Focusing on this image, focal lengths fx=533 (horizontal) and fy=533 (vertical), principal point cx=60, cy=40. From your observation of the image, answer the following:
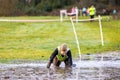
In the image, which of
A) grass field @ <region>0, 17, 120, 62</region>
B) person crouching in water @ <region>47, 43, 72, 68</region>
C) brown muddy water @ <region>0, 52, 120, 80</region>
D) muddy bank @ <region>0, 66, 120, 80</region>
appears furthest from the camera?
grass field @ <region>0, 17, 120, 62</region>

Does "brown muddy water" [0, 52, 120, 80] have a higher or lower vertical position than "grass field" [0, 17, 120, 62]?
higher

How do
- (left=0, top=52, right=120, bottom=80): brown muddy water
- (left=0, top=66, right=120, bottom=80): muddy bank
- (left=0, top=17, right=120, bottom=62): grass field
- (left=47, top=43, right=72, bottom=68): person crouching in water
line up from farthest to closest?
(left=0, top=17, right=120, bottom=62): grass field, (left=47, top=43, right=72, bottom=68): person crouching in water, (left=0, top=52, right=120, bottom=80): brown muddy water, (left=0, top=66, right=120, bottom=80): muddy bank

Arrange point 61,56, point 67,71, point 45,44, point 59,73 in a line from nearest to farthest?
1. point 59,73
2. point 67,71
3. point 61,56
4. point 45,44

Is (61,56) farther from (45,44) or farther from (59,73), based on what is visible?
(45,44)

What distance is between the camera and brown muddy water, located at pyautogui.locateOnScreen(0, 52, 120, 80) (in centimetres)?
1986

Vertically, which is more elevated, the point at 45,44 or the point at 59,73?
the point at 59,73

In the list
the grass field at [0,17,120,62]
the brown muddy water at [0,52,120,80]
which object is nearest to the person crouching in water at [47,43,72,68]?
the brown muddy water at [0,52,120,80]

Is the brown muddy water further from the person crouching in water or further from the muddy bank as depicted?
the person crouching in water

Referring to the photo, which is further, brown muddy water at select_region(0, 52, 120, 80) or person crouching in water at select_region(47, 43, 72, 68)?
person crouching in water at select_region(47, 43, 72, 68)

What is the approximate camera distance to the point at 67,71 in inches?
865

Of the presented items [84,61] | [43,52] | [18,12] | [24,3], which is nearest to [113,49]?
[43,52]

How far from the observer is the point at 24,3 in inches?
4395

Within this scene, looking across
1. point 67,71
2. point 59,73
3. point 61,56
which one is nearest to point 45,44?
point 61,56

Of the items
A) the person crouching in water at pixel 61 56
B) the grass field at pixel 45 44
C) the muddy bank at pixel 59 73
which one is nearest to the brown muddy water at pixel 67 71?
the muddy bank at pixel 59 73
